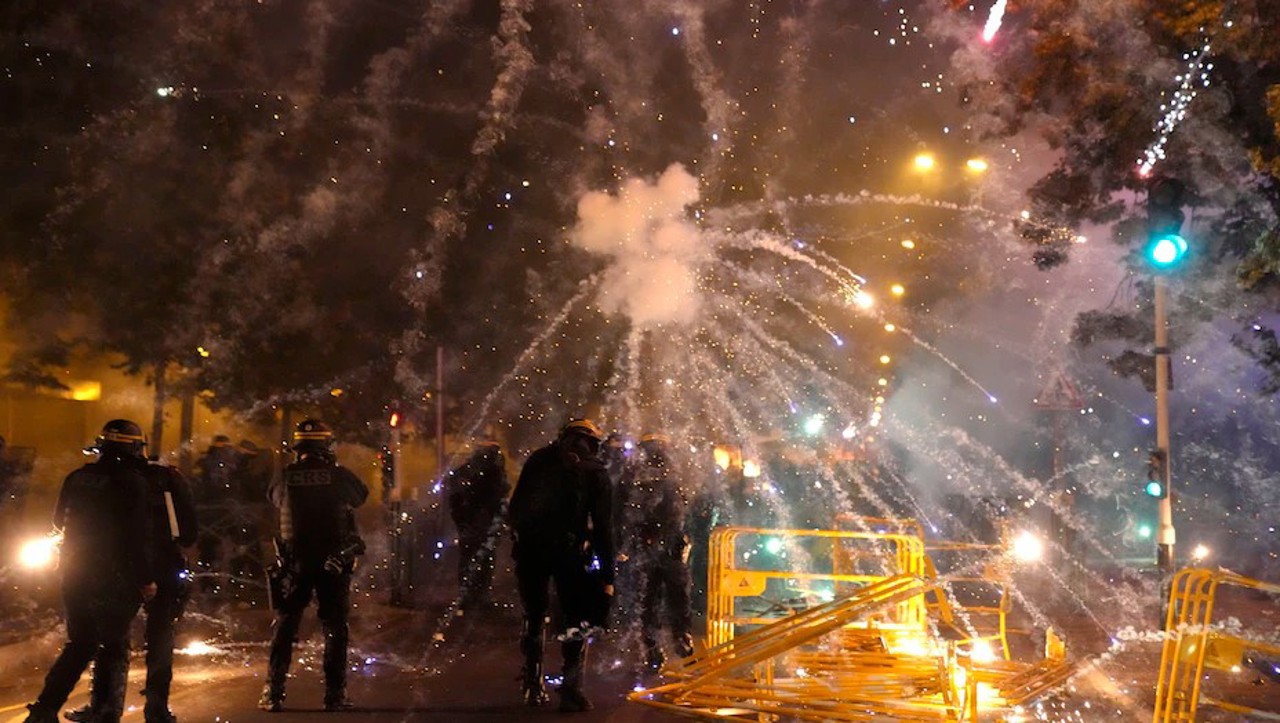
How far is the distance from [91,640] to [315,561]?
133 cm

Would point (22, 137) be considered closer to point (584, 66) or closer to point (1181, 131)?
point (584, 66)

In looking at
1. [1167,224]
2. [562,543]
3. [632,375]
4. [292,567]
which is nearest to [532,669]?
[562,543]

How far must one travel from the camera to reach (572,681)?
7047 mm

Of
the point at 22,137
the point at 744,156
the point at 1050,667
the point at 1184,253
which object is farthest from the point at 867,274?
the point at 1050,667

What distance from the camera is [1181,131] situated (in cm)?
1334

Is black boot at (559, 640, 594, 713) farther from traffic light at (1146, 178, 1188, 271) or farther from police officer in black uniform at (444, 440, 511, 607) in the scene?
traffic light at (1146, 178, 1188, 271)

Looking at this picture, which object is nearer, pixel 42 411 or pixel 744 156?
pixel 42 411

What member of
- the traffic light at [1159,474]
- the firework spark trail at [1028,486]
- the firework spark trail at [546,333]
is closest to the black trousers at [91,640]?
the traffic light at [1159,474]

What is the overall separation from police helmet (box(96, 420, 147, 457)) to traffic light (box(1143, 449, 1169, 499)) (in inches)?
405

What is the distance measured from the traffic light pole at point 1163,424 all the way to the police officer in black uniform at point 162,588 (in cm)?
1003

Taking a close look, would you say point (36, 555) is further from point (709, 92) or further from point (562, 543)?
point (709, 92)

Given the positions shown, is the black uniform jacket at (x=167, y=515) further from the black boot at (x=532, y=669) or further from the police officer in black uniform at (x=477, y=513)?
the police officer in black uniform at (x=477, y=513)

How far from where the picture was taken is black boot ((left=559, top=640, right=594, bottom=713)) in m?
7.04

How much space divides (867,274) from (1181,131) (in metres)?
18.3
